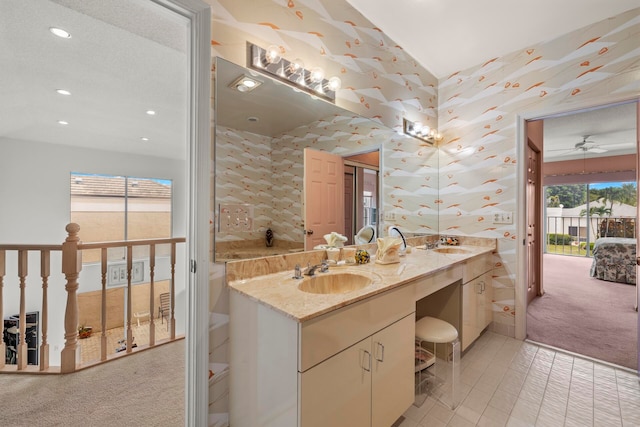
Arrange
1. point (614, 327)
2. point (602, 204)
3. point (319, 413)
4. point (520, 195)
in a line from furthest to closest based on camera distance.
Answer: point (602, 204)
point (614, 327)
point (520, 195)
point (319, 413)

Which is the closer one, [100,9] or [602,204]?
[100,9]

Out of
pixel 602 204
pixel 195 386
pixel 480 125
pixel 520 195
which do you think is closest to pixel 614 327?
pixel 520 195

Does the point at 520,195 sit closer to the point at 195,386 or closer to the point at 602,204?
the point at 195,386

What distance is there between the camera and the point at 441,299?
7.00 feet

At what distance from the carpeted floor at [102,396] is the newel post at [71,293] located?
0.37 feet

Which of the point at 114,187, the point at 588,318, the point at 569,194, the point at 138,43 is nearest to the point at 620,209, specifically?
the point at 569,194

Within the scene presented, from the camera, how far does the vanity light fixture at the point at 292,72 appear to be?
1430mm

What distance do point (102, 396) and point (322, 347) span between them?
1808mm

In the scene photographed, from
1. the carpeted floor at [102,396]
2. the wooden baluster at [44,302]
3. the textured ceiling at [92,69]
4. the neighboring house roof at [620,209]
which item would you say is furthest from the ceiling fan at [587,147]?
the wooden baluster at [44,302]

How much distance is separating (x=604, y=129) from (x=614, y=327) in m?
3.57

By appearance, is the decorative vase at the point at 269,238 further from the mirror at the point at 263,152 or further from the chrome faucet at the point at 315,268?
the chrome faucet at the point at 315,268

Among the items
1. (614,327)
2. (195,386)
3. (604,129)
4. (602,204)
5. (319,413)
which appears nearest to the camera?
(319,413)

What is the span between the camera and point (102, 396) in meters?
1.79

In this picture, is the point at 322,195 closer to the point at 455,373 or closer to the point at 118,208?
the point at 455,373
